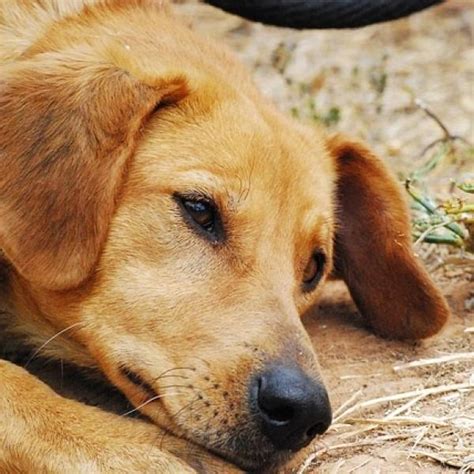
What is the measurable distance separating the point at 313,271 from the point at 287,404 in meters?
1.19

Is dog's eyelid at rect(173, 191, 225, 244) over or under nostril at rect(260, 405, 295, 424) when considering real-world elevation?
over

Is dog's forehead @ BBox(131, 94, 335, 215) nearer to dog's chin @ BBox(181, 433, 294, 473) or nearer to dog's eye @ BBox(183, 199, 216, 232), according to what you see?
dog's eye @ BBox(183, 199, 216, 232)

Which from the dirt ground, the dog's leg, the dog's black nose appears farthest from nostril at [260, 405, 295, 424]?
the dirt ground

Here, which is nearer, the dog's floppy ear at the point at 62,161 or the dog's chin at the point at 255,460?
the dog's chin at the point at 255,460

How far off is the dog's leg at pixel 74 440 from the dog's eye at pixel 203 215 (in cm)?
68

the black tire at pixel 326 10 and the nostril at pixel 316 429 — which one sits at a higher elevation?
the black tire at pixel 326 10

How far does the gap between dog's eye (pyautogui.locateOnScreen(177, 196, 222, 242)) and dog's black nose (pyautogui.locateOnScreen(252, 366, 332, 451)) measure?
0.65 meters

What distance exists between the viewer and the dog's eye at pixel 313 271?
15.3 feet

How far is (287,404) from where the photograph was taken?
142 inches

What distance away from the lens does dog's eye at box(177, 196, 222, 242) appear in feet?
13.5

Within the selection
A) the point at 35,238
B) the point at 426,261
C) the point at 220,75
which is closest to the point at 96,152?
the point at 35,238

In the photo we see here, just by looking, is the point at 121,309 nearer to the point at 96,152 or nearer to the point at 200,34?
the point at 96,152

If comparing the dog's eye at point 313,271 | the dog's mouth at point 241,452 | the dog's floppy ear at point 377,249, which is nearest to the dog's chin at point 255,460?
the dog's mouth at point 241,452

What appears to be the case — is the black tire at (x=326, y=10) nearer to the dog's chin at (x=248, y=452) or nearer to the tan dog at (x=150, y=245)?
the tan dog at (x=150, y=245)
